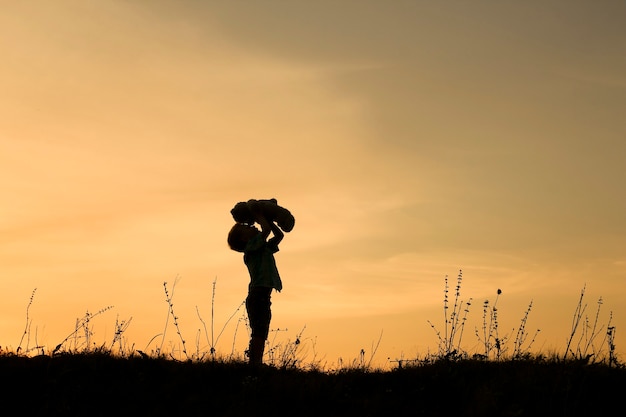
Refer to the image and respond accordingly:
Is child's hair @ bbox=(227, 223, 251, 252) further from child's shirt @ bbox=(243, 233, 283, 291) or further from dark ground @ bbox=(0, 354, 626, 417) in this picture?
dark ground @ bbox=(0, 354, 626, 417)

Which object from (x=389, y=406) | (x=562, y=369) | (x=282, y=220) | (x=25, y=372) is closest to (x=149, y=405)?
(x=25, y=372)

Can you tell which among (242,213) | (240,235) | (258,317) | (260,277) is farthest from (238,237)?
(258,317)

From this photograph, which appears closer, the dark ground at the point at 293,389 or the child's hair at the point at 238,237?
the dark ground at the point at 293,389

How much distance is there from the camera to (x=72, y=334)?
9.88 meters

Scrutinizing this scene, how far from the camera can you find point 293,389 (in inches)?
332

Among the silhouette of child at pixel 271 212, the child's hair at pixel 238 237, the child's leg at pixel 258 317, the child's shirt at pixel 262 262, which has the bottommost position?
the child's leg at pixel 258 317

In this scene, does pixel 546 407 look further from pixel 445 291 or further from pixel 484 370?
pixel 445 291

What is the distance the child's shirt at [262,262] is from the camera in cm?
1044

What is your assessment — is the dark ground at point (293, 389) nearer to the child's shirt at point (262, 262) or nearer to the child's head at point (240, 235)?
the child's shirt at point (262, 262)

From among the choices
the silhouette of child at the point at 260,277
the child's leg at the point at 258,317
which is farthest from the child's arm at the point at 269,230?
the child's leg at the point at 258,317

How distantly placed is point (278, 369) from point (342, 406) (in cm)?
139

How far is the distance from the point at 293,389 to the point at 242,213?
3.53 metres

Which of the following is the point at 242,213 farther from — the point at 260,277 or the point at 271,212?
the point at 260,277

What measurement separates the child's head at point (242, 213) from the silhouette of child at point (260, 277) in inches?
12.1
